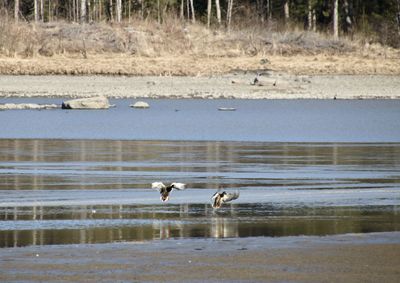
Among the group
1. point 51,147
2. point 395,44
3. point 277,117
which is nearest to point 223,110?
point 277,117

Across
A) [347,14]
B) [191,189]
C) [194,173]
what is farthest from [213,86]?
[347,14]

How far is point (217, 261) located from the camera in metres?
9.64

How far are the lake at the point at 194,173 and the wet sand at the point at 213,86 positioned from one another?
6001mm

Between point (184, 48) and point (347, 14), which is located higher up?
point (347, 14)

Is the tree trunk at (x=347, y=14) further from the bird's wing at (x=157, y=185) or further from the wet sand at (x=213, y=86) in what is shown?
the bird's wing at (x=157, y=185)

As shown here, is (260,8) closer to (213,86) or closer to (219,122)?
(213,86)

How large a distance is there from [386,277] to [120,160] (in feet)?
35.3

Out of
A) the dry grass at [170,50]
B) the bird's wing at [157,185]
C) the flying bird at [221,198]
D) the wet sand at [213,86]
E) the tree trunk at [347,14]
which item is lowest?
the flying bird at [221,198]

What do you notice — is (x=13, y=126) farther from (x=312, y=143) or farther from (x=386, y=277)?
(x=386, y=277)

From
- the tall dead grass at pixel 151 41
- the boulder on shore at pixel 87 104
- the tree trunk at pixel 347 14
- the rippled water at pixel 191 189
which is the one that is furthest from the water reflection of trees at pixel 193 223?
the tree trunk at pixel 347 14

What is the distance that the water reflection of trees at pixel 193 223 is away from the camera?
10969mm

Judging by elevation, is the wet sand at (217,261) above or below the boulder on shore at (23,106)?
below

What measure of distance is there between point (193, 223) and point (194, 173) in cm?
523

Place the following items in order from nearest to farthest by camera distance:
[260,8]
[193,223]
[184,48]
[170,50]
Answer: [193,223]
[170,50]
[184,48]
[260,8]
